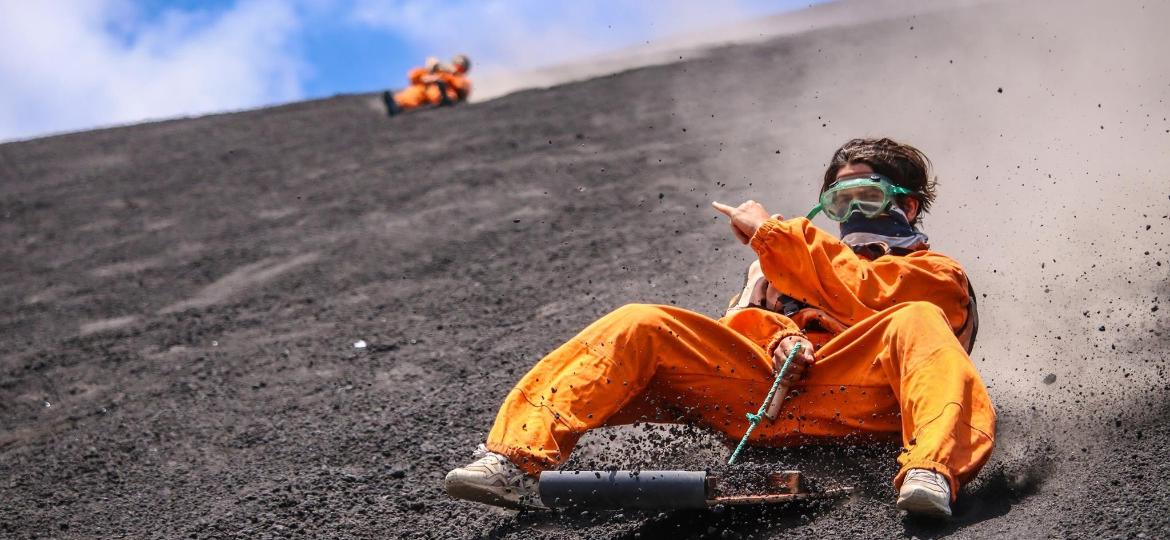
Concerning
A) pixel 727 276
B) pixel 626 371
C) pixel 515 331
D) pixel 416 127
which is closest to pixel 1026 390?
pixel 626 371

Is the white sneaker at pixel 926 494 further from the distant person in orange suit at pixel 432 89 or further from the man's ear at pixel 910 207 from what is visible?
the distant person in orange suit at pixel 432 89

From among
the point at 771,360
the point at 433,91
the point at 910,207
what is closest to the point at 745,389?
the point at 771,360

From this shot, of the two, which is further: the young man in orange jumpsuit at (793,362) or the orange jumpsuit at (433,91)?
the orange jumpsuit at (433,91)

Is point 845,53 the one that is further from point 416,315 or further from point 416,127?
point 416,315

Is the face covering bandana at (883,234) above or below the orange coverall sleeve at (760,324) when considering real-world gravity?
above

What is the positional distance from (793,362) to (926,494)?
809 millimetres

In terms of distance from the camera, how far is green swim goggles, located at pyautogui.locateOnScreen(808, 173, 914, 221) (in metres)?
4.46

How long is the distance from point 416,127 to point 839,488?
35.9 ft

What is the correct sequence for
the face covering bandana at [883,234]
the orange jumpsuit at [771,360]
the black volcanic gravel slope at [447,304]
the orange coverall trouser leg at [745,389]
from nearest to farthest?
the orange coverall trouser leg at [745,389] → the orange jumpsuit at [771,360] → the black volcanic gravel slope at [447,304] → the face covering bandana at [883,234]

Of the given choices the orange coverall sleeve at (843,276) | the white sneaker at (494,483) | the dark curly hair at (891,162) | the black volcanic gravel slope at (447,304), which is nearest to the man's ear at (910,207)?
the dark curly hair at (891,162)

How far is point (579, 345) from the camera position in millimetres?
3967

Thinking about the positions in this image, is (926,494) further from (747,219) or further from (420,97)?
(420,97)

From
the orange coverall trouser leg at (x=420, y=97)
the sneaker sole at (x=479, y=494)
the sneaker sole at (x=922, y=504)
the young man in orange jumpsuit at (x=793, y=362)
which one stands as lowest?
the sneaker sole at (x=922, y=504)

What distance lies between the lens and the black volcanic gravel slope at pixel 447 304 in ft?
13.7
